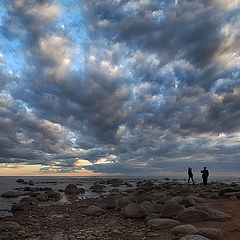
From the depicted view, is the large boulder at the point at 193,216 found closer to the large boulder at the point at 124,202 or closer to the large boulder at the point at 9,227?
the large boulder at the point at 124,202

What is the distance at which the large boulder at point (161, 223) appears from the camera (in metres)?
14.3

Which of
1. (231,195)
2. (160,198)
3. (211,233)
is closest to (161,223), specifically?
(211,233)

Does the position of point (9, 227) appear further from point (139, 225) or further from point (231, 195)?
point (231, 195)

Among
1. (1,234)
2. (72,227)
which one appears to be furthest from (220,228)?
(1,234)

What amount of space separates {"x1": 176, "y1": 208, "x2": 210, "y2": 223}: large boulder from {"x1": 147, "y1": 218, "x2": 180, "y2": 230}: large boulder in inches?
23.6

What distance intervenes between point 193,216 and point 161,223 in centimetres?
152

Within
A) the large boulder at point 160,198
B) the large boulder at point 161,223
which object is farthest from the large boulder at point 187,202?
the large boulder at point 161,223

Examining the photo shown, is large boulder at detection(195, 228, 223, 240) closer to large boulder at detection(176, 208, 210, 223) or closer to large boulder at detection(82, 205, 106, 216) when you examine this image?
large boulder at detection(176, 208, 210, 223)

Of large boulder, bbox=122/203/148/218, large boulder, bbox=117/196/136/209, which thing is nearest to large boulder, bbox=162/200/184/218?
large boulder, bbox=122/203/148/218

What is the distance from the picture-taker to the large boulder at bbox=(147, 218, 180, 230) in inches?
563

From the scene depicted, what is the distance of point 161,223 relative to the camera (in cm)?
1457

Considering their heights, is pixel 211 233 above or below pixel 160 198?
below

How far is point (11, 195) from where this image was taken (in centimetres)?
3872

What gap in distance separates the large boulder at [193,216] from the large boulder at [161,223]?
0.60 metres
